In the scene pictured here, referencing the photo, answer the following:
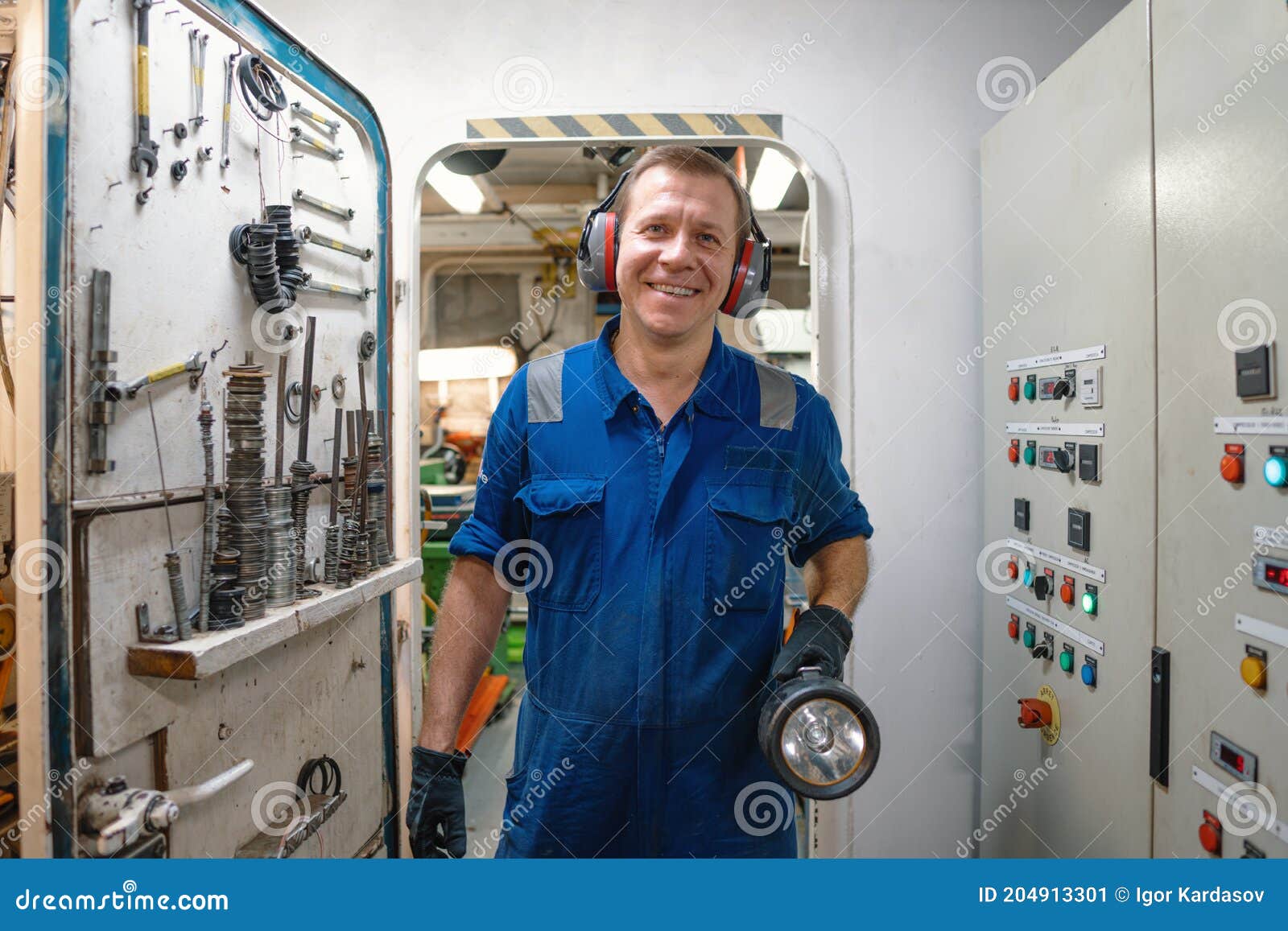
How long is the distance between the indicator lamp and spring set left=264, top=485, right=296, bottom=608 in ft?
5.62

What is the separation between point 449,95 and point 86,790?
187cm

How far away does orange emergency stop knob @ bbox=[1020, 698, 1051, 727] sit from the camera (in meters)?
1.84

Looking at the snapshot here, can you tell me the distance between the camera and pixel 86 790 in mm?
1188

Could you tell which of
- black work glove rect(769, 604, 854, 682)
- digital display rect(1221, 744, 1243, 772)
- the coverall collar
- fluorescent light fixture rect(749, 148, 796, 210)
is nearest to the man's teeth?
the coverall collar

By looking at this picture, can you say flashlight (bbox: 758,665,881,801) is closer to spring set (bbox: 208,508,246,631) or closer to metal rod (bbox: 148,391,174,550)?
spring set (bbox: 208,508,246,631)

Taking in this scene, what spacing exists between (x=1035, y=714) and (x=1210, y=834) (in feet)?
1.86

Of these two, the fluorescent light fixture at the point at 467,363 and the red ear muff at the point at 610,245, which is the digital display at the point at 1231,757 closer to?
the red ear muff at the point at 610,245

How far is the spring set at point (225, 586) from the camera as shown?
1.36m

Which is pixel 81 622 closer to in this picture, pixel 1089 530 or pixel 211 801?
pixel 211 801

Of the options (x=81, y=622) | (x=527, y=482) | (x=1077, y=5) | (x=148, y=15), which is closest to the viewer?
(x=81, y=622)

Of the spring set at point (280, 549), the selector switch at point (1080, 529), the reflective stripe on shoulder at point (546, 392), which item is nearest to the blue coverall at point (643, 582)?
the reflective stripe on shoulder at point (546, 392)

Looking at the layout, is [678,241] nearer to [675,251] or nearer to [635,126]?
[675,251]

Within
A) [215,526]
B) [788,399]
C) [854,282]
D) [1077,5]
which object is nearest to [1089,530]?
[788,399]

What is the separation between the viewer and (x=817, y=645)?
52.9 inches
